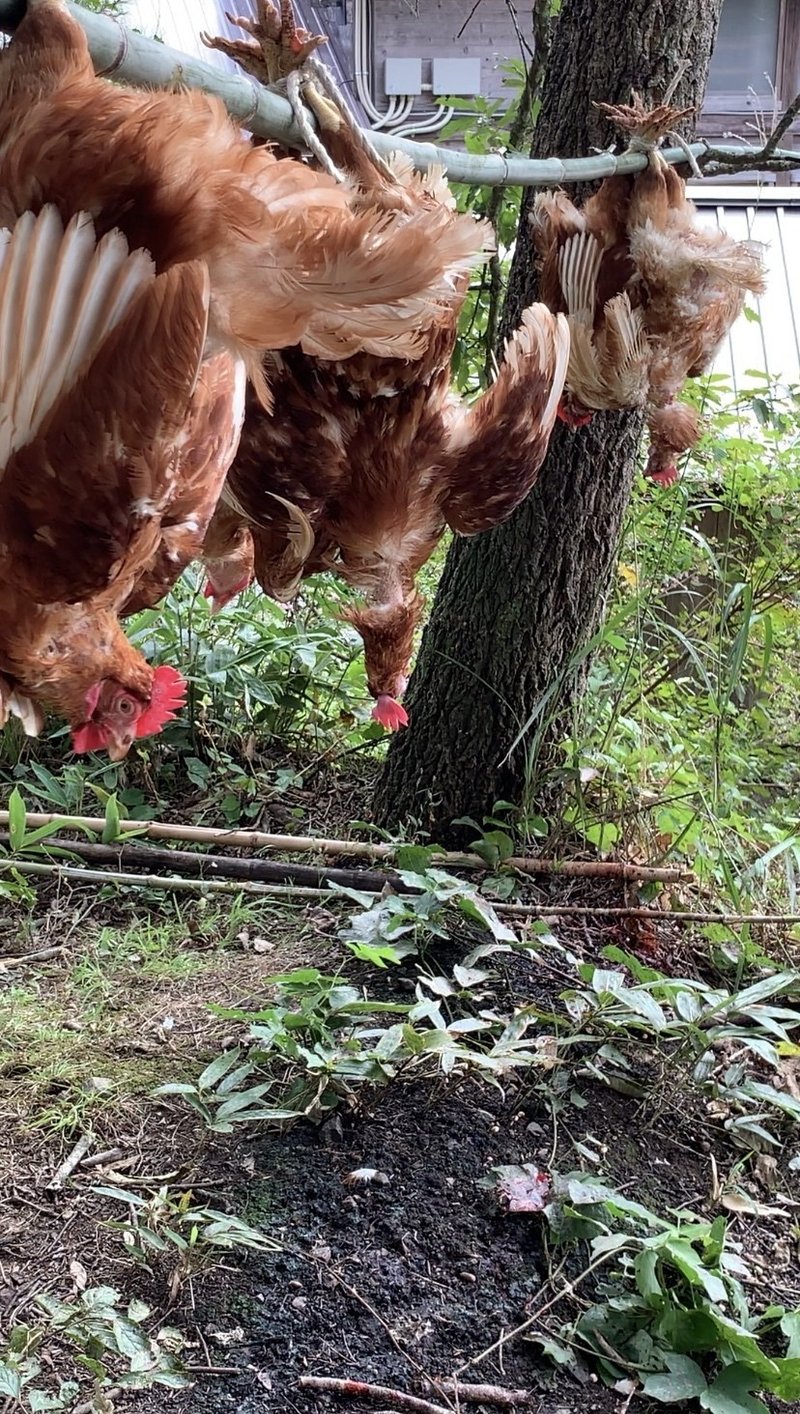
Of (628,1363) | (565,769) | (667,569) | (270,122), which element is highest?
(270,122)

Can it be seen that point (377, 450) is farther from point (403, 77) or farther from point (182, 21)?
point (403, 77)

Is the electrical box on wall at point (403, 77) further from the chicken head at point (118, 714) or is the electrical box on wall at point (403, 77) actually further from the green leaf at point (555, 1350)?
the green leaf at point (555, 1350)

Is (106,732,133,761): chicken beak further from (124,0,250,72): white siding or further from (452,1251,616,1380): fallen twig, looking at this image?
(124,0,250,72): white siding

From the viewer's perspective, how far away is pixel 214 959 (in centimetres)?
189

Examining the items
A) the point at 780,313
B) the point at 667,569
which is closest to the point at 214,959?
the point at 667,569

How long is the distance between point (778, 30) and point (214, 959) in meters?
6.29

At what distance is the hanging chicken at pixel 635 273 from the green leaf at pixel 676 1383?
137 centimetres

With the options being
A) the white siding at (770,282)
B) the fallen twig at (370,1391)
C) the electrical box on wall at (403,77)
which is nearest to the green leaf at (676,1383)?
the fallen twig at (370,1391)

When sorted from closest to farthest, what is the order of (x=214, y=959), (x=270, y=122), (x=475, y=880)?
(x=270, y=122), (x=214, y=959), (x=475, y=880)

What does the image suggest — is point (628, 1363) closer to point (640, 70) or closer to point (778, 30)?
point (640, 70)

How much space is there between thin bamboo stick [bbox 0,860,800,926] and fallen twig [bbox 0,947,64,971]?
17 cm

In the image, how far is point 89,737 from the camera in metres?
1.03

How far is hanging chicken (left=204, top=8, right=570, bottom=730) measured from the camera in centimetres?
105

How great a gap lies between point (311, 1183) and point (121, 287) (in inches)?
47.7
